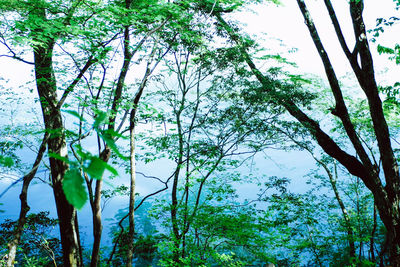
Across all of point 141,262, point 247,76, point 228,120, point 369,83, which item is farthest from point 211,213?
point 141,262

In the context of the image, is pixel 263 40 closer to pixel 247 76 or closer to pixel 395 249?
pixel 247 76

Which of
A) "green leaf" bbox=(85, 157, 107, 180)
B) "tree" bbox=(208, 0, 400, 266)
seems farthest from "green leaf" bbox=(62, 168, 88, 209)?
"tree" bbox=(208, 0, 400, 266)

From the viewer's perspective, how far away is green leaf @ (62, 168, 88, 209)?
23.1 inches

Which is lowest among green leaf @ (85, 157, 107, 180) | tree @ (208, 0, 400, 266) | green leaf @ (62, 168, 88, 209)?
green leaf @ (62, 168, 88, 209)

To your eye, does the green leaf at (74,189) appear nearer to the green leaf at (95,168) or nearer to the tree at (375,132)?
the green leaf at (95,168)

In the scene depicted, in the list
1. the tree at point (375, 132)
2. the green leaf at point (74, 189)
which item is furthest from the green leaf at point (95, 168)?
the tree at point (375, 132)

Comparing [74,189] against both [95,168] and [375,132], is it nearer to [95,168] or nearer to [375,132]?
[95,168]

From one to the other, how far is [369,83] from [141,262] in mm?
13066

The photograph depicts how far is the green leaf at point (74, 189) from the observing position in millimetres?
587

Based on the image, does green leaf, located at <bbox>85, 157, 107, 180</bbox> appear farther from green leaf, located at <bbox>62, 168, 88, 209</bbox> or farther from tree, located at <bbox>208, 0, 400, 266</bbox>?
tree, located at <bbox>208, 0, 400, 266</bbox>

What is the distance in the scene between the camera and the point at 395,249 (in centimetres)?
461

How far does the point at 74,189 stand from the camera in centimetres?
61

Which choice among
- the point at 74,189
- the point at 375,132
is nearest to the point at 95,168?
the point at 74,189

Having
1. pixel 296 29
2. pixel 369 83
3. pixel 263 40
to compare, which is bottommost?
pixel 369 83
